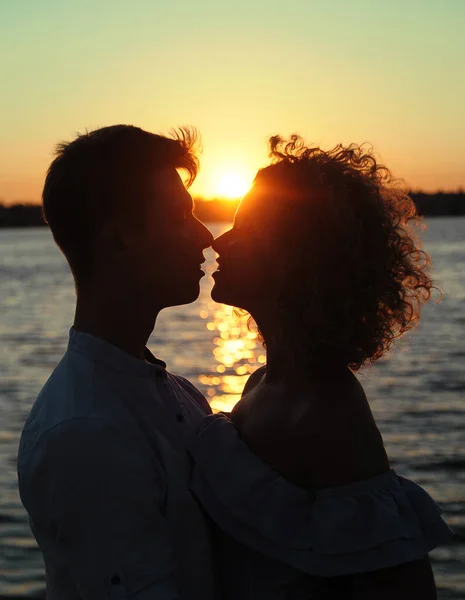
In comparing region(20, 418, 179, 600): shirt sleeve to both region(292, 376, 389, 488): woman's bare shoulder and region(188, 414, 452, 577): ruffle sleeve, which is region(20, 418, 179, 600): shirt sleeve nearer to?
region(188, 414, 452, 577): ruffle sleeve

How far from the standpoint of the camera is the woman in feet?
9.22

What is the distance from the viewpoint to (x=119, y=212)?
3.00 meters

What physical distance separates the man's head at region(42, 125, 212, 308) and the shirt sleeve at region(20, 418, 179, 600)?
63 centimetres

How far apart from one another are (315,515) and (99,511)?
68 centimetres

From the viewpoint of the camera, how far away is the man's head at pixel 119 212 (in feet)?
9.80

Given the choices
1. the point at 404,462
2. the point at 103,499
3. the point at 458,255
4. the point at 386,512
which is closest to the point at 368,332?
the point at 386,512

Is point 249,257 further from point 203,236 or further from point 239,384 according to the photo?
point 239,384

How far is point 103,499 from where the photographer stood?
8.31 ft

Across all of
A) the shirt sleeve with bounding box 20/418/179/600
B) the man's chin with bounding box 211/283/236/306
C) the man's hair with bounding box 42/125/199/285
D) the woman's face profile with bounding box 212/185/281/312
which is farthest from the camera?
the man's chin with bounding box 211/283/236/306

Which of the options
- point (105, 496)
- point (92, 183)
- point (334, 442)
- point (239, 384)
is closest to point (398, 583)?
point (334, 442)

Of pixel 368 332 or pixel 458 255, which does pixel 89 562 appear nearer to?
pixel 368 332

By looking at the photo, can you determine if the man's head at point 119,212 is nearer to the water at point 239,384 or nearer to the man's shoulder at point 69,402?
the man's shoulder at point 69,402

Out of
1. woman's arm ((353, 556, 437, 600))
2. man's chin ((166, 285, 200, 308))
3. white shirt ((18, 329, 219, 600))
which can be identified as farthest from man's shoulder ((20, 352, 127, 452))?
woman's arm ((353, 556, 437, 600))

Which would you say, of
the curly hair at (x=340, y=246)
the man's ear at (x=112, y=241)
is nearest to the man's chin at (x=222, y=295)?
the curly hair at (x=340, y=246)
